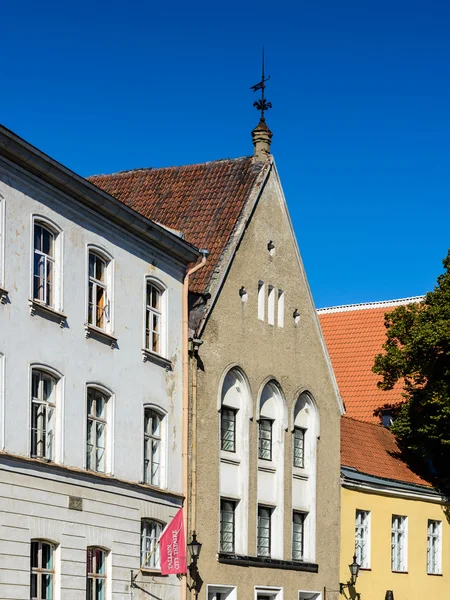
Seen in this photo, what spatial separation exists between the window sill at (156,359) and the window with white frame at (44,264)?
3897mm

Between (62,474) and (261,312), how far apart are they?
1041 cm

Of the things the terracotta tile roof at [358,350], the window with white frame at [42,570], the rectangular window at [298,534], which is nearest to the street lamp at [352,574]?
the rectangular window at [298,534]

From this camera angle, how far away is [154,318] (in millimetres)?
30828

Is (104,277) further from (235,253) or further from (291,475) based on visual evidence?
(291,475)

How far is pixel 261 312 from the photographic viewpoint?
115 feet

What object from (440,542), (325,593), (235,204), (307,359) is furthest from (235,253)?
(440,542)

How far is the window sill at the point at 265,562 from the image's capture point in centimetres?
3228

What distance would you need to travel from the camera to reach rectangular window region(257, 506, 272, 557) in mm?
34375

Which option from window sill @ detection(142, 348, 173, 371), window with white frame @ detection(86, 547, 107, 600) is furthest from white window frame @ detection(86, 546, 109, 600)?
window sill @ detection(142, 348, 173, 371)

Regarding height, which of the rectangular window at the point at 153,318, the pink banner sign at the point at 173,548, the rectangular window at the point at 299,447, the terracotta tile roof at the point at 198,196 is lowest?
the pink banner sign at the point at 173,548

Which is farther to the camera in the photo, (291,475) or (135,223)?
(291,475)

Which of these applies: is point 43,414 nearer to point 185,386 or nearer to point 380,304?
point 185,386

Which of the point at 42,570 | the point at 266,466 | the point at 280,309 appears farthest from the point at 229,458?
the point at 42,570

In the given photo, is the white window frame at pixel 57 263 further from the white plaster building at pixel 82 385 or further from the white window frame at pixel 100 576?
the white window frame at pixel 100 576
